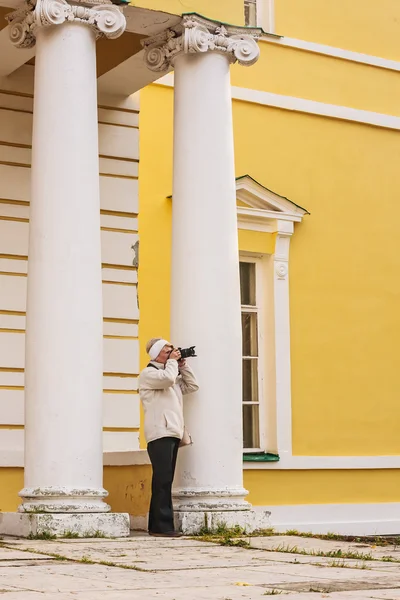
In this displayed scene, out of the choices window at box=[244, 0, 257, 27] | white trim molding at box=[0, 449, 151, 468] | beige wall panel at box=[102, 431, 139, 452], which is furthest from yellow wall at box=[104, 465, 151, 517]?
window at box=[244, 0, 257, 27]

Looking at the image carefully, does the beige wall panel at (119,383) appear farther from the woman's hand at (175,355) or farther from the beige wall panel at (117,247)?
the woman's hand at (175,355)

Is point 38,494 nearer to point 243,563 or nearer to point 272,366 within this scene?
point 243,563

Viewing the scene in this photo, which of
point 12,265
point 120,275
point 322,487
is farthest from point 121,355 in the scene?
point 322,487

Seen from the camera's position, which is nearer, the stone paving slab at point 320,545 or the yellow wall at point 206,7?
the stone paving slab at point 320,545

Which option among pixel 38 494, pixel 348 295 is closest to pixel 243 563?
pixel 38 494

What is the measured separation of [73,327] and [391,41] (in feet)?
23.0

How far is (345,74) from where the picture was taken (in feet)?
44.8

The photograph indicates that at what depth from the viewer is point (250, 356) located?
42.1ft

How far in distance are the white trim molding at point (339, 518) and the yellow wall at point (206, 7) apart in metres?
5.03

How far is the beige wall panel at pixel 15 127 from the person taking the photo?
11.0 metres

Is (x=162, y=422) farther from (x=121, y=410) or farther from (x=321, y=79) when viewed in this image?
(x=321, y=79)

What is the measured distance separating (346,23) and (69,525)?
7690 mm

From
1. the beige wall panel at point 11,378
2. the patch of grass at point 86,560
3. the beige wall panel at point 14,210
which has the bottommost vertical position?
the patch of grass at point 86,560

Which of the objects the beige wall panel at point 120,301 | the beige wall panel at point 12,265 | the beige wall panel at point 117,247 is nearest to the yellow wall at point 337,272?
the beige wall panel at point 117,247
